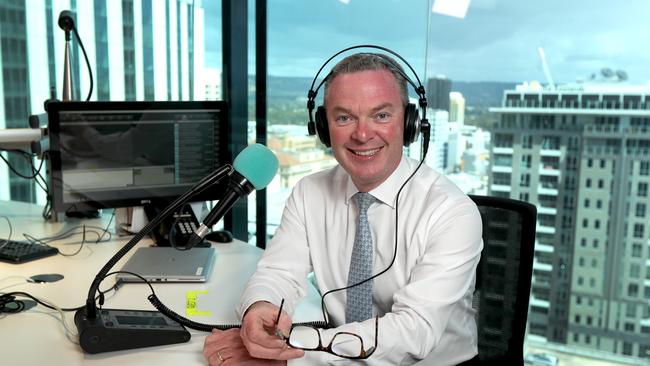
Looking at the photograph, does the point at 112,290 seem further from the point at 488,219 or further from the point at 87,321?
the point at 488,219

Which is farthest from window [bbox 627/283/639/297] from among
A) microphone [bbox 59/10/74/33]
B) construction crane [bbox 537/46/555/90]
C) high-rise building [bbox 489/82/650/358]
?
microphone [bbox 59/10/74/33]

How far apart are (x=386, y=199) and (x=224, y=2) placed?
1.75 meters

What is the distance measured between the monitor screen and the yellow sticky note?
0.53 meters

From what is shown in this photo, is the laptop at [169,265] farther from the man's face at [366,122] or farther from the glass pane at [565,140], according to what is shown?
the glass pane at [565,140]

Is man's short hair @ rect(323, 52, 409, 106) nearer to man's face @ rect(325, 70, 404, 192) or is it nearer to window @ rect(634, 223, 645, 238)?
man's face @ rect(325, 70, 404, 192)

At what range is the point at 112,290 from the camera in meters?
1.52

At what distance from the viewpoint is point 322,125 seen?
1.40 m

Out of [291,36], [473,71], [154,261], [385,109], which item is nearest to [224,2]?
[291,36]

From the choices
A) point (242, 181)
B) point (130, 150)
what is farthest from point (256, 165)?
point (130, 150)

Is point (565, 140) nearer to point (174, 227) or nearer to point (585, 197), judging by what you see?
point (585, 197)

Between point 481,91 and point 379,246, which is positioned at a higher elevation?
point 481,91

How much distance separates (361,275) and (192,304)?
16.0 inches

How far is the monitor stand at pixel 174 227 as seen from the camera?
1.90 m

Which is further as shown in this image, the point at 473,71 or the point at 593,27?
the point at 473,71
